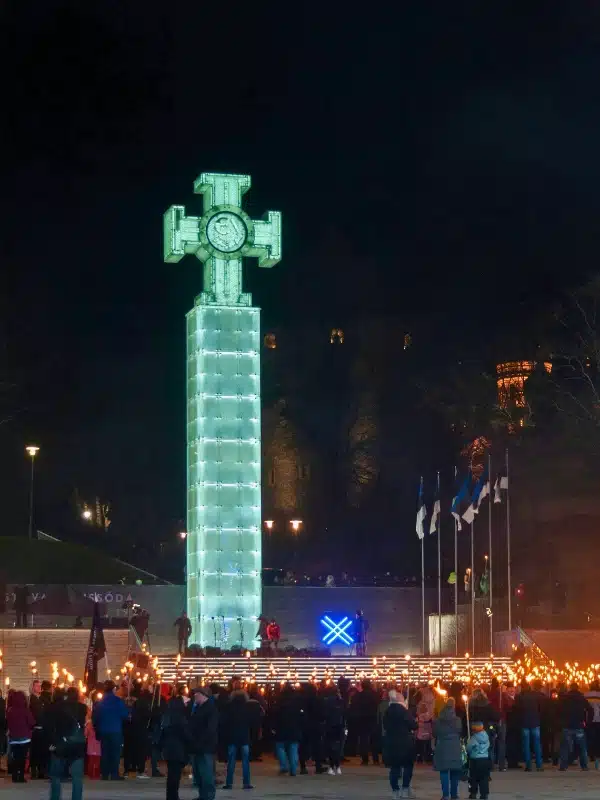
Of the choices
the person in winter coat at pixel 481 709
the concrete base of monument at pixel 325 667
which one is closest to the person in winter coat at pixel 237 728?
the person in winter coat at pixel 481 709

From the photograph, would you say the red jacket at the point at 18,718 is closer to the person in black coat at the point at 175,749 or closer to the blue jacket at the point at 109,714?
the blue jacket at the point at 109,714

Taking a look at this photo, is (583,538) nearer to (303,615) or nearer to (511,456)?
(511,456)

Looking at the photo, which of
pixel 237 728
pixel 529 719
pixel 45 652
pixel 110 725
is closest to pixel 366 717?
pixel 529 719

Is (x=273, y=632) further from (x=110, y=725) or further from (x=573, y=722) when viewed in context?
(x=110, y=725)

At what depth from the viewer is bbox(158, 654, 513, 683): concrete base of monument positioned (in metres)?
39.0

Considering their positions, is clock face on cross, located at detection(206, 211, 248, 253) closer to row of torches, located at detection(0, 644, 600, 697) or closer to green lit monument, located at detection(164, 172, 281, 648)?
green lit monument, located at detection(164, 172, 281, 648)

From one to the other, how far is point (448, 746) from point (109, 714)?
5.76m

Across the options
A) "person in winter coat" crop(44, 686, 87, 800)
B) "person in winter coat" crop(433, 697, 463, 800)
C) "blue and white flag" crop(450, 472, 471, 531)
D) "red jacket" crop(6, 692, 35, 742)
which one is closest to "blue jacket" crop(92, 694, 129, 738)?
"red jacket" crop(6, 692, 35, 742)

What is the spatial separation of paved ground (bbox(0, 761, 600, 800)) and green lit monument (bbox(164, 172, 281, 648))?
23578 millimetres

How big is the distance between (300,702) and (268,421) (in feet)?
210

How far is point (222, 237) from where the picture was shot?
4888 cm

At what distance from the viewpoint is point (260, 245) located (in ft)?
162

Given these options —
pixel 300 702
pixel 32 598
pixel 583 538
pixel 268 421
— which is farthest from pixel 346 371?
pixel 300 702

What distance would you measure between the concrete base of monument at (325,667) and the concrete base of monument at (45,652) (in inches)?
77.6
